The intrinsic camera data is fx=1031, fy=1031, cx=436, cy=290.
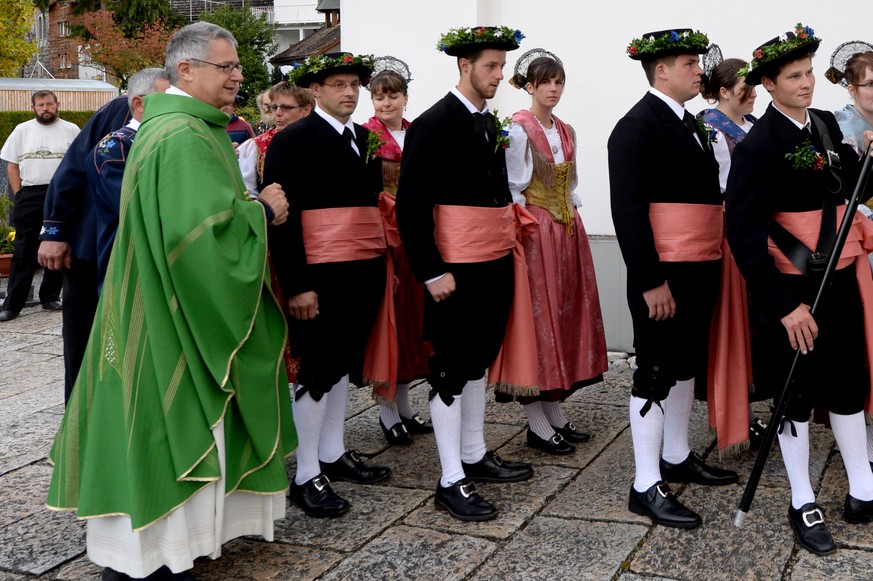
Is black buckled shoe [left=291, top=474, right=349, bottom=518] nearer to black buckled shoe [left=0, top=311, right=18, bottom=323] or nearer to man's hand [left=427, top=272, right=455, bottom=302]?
man's hand [left=427, top=272, right=455, bottom=302]

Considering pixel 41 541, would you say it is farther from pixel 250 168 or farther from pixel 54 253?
pixel 250 168

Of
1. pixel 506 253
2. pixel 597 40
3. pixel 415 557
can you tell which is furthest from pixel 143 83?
pixel 597 40

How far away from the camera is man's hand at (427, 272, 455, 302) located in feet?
13.4

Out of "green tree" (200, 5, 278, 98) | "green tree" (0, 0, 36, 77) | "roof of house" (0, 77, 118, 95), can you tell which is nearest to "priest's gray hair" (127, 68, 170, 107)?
"roof of house" (0, 77, 118, 95)

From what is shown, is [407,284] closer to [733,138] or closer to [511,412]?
[511,412]

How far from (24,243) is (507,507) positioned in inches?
251

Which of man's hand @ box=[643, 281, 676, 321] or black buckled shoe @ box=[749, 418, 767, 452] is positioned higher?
man's hand @ box=[643, 281, 676, 321]

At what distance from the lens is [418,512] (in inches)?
163

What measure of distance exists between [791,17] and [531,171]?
2.54 m

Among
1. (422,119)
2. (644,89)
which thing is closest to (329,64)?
(422,119)

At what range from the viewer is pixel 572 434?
5070 mm

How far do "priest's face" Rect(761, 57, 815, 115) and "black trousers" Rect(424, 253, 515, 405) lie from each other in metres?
1.28

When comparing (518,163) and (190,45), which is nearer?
(190,45)

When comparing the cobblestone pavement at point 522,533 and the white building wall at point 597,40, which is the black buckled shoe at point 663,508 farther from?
the white building wall at point 597,40
